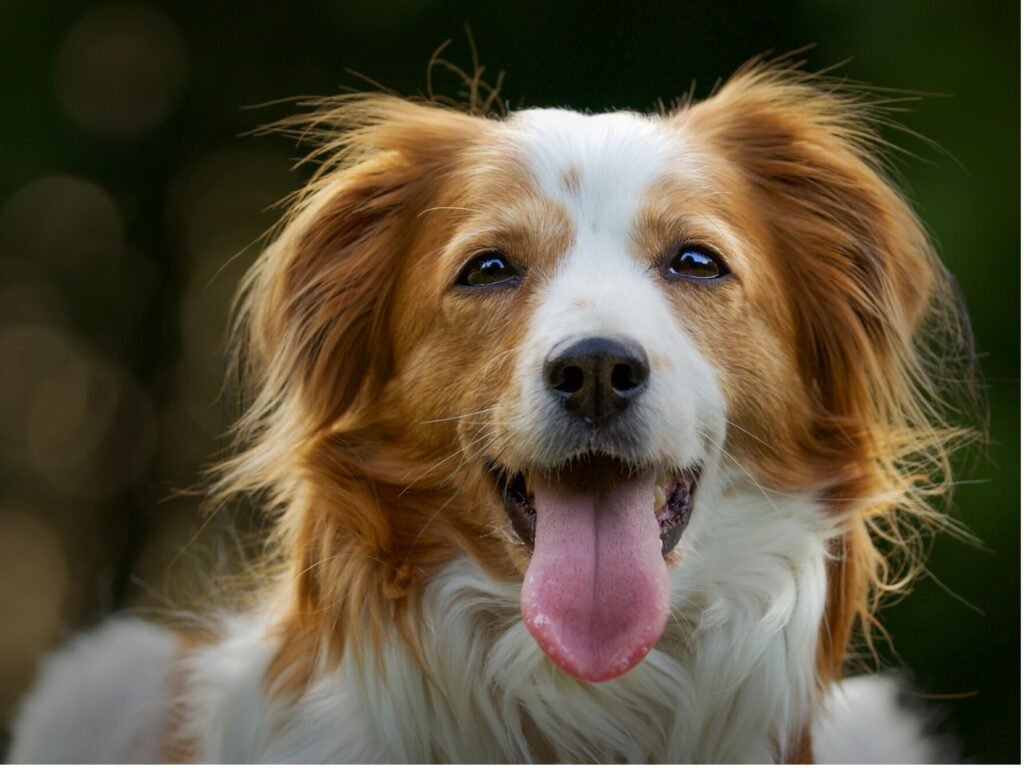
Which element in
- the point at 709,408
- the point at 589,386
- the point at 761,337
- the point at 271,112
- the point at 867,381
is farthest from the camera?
the point at 271,112

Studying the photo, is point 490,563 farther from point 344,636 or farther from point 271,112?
point 271,112

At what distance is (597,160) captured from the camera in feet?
11.2

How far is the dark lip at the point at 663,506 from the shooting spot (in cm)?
326

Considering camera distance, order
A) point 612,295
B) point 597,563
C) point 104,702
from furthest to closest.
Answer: point 104,702 < point 612,295 < point 597,563

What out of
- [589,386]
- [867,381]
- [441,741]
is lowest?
[441,741]

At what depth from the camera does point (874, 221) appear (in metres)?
3.85

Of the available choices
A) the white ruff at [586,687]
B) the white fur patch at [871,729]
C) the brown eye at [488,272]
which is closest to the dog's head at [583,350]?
the brown eye at [488,272]

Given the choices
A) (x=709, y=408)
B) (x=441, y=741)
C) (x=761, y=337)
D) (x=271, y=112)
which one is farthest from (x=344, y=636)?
(x=271, y=112)

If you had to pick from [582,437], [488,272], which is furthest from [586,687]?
[488,272]

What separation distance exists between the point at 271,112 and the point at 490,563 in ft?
15.1

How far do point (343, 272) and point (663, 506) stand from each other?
124 centimetres

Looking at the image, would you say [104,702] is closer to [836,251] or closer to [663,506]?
[663,506]

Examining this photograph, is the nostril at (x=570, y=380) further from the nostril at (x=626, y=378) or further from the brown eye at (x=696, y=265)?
the brown eye at (x=696, y=265)

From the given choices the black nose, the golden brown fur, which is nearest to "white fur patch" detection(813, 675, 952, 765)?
the golden brown fur
